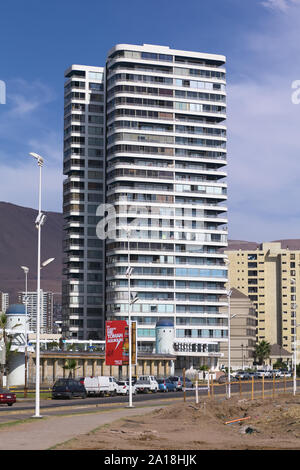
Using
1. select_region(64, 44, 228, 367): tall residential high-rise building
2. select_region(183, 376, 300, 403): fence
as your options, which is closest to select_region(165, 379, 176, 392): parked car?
select_region(183, 376, 300, 403): fence

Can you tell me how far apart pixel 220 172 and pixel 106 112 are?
31261 mm

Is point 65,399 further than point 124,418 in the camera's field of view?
Yes

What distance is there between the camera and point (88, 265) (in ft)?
591

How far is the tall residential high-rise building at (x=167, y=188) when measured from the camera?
166 m

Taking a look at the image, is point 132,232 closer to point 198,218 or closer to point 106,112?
point 198,218

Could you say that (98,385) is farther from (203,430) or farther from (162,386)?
(203,430)

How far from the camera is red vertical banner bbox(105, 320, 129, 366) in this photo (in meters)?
59.1

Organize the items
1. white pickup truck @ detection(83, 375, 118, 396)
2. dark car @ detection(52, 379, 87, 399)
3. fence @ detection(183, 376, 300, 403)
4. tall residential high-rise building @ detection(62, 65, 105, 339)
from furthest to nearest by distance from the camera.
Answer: tall residential high-rise building @ detection(62, 65, 105, 339) → white pickup truck @ detection(83, 375, 118, 396) → dark car @ detection(52, 379, 87, 399) → fence @ detection(183, 376, 300, 403)

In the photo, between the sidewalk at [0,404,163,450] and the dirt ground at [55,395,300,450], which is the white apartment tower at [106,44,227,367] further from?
the sidewalk at [0,404,163,450]

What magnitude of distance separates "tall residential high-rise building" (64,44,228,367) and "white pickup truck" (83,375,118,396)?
88.4 metres

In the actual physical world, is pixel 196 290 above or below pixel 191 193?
below

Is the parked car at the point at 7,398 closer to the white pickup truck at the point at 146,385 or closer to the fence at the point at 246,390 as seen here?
the fence at the point at 246,390

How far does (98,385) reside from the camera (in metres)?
71.7
